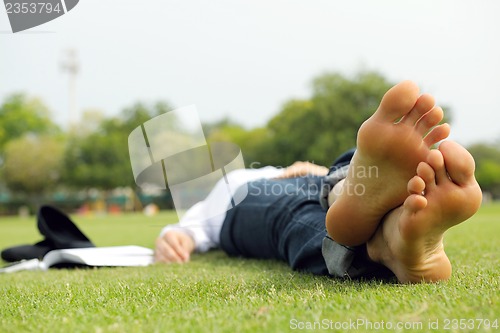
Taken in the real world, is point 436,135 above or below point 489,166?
above

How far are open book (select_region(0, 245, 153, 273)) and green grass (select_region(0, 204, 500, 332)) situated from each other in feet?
1.62

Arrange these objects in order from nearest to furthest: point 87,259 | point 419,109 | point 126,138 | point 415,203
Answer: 1. point 415,203
2. point 419,109
3. point 87,259
4. point 126,138

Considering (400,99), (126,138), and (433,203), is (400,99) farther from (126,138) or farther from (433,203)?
(126,138)

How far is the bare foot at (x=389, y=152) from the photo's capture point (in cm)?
132

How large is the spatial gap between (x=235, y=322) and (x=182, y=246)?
1683mm

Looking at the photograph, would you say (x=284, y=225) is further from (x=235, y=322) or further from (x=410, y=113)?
(x=235, y=322)

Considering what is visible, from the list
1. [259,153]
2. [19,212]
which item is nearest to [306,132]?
[259,153]

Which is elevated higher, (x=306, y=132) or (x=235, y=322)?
(x=235, y=322)

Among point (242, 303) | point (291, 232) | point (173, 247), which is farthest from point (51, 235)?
point (242, 303)

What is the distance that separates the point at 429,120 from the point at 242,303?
0.67 meters

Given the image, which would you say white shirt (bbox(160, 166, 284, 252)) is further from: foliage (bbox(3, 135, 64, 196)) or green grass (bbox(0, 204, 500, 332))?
foliage (bbox(3, 135, 64, 196))

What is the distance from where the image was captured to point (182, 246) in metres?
2.69

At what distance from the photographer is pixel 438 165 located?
4.10 ft

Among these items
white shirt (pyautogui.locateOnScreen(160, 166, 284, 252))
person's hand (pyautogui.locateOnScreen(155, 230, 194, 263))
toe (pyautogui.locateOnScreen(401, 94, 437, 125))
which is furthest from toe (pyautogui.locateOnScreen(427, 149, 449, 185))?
person's hand (pyautogui.locateOnScreen(155, 230, 194, 263))
